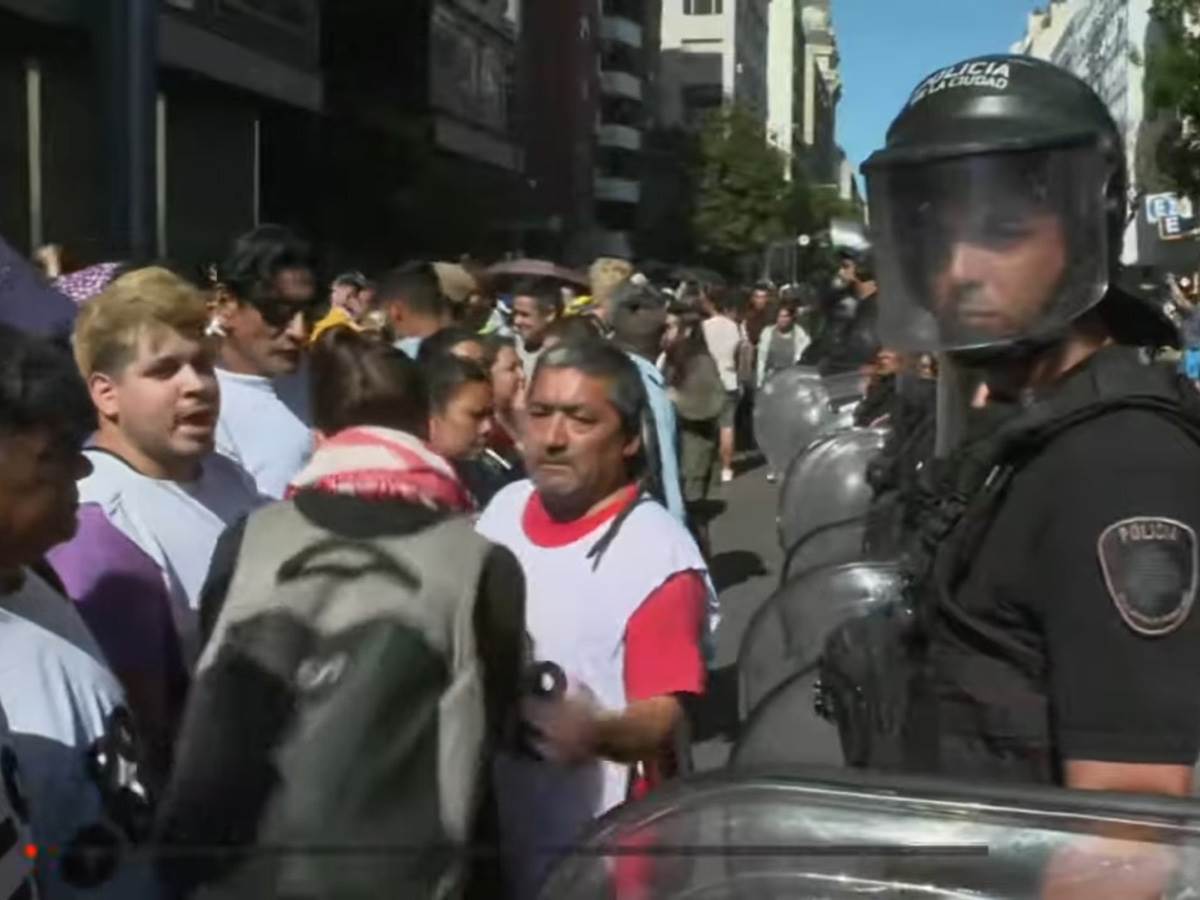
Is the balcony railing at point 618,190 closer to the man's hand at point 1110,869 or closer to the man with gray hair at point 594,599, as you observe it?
the man with gray hair at point 594,599

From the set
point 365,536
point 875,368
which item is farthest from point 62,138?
point 365,536

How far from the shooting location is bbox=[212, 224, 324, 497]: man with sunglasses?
197 inches

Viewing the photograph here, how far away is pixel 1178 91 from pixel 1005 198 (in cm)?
4059

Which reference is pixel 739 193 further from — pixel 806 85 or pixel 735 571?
pixel 806 85

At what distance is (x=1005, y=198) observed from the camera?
7.79ft

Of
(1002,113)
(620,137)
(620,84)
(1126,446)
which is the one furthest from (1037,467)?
(620,84)

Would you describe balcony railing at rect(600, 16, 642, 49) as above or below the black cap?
above

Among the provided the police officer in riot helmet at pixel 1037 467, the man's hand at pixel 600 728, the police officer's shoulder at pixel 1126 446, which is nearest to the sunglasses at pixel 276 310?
the man's hand at pixel 600 728

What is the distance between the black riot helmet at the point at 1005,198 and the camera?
2307mm

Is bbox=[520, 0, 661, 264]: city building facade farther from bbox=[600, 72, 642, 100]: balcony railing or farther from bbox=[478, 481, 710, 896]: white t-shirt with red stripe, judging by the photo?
bbox=[478, 481, 710, 896]: white t-shirt with red stripe

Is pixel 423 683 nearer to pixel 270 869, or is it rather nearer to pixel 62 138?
pixel 270 869

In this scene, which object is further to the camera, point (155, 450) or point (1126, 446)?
point (155, 450)

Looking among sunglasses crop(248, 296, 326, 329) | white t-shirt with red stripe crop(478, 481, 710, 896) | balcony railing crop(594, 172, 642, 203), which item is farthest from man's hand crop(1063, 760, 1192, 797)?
balcony railing crop(594, 172, 642, 203)

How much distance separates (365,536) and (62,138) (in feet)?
70.6
